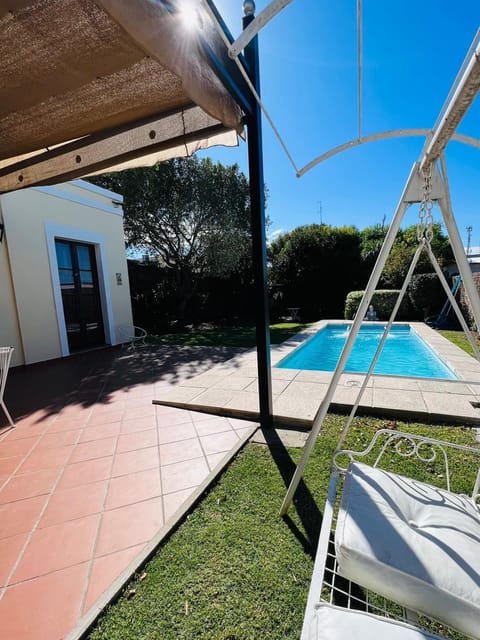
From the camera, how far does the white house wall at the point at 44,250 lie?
5887 mm

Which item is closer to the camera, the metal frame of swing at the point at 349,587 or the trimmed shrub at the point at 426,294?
the metal frame of swing at the point at 349,587

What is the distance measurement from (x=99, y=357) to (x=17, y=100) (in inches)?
221

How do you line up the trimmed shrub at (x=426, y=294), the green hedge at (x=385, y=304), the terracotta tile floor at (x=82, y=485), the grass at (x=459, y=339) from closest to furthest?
the terracotta tile floor at (x=82, y=485) < the grass at (x=459, y=339) < the trimmed shrub at (x=426, y=294) < the green hedge at (x=385, y=304)

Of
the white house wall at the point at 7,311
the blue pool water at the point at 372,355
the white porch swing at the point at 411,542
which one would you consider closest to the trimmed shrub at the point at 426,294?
the blue pool water at the point at 372,355

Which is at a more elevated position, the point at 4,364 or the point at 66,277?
the point at 66,277

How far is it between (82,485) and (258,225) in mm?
2534

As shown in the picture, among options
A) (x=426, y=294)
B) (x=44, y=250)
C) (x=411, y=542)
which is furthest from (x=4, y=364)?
Result: (x=426, y=294)

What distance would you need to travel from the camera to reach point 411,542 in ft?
3.50

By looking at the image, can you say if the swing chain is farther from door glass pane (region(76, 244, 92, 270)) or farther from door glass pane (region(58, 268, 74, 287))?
door glass pane (region(76, 244, 92, 270))

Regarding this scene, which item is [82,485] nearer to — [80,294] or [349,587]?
[349,587]

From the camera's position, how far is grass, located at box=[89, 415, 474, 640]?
1.22 metres

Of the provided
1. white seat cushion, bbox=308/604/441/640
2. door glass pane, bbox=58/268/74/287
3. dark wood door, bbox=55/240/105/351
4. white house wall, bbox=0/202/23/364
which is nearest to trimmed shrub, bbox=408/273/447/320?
dark wood door, bbox=55/240/105/351

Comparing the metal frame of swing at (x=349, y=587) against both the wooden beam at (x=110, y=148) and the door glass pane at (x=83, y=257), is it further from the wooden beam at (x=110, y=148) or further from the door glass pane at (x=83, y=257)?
the door glass pane at (x=83, y=257)

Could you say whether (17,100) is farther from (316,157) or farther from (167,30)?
(316,157)
